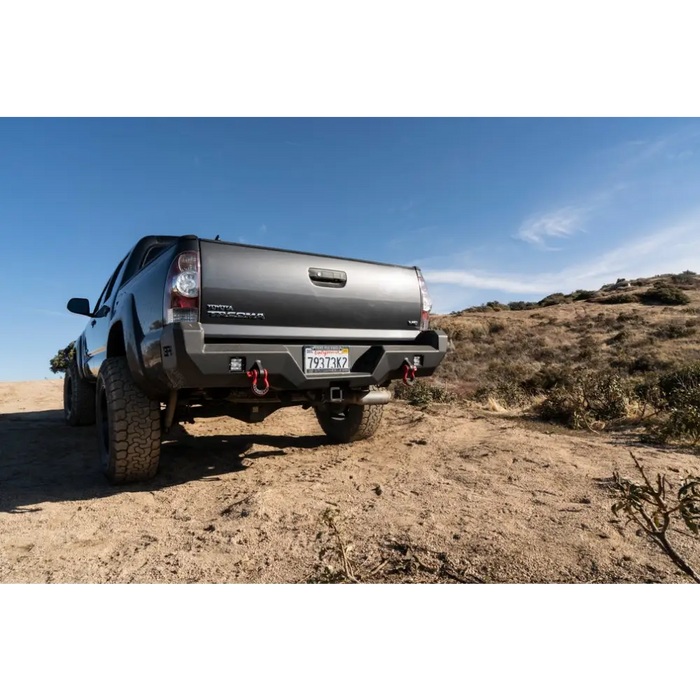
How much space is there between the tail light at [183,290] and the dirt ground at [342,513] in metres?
1.27

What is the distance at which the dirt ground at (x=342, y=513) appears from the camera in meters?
2.09

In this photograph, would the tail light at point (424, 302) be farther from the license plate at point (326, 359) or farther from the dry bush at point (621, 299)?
the dry bush at point (621, 299)

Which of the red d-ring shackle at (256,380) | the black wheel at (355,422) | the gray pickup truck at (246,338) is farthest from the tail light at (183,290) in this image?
the black wheel at (355,422)

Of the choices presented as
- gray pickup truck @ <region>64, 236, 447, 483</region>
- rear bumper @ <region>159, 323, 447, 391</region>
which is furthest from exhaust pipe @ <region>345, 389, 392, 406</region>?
rear bumper @ <region>159, 323, 447, 391</region>

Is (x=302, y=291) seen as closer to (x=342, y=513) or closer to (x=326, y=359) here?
(x=326, y=359)

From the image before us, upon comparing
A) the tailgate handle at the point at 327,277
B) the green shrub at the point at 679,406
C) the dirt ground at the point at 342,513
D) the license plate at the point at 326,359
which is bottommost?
the dirt ground at the point at 342,513

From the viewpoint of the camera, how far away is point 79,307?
5617 mm

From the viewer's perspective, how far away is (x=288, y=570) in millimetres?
2092

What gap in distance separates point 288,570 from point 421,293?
2.61 meters

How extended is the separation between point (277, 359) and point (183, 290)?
0.75 meters

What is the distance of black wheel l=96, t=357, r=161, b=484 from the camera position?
3471mm

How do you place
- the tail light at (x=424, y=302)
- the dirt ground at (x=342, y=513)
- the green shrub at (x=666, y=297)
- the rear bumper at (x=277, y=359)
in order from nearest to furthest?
1. the dirt ground at (x=342, y=513)
2. the rear bumper at (x=277, y=359)
3. the tail light at (x=424, y=302)
4. the green shrub at (x=666, y=297)

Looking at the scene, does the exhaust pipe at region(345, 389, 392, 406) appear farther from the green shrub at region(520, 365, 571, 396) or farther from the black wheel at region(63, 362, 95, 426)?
the green shrub at region(520, 365, 571, 396)
